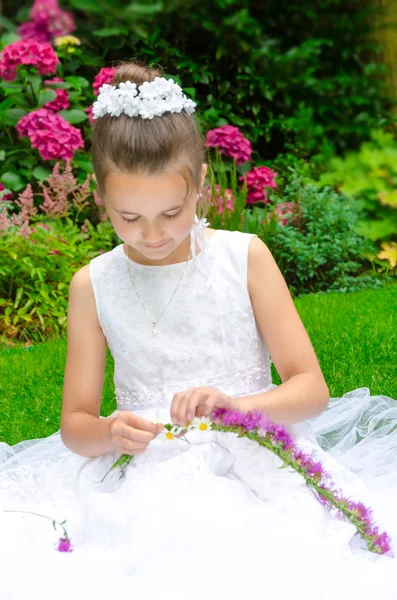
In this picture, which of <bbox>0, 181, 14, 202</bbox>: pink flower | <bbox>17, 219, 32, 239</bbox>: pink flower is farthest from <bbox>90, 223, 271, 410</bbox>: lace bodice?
<bbox>0, 181, 14, 202</bbox>: pink flower

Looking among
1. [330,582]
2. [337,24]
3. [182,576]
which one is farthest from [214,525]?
[337,24]

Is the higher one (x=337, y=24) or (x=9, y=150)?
(x=337, y=24)

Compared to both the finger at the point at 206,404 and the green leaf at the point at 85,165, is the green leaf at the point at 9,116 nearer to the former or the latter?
the green leaf at the point at 85,165

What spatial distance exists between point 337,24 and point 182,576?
20.6ft

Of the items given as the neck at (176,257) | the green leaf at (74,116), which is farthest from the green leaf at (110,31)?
the neck at (176,257)

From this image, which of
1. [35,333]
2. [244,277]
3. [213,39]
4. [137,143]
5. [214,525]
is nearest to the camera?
[214,525]

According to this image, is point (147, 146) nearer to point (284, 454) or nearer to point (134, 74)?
point (134, 74)

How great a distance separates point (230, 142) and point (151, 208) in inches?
173

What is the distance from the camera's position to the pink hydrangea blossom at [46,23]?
6.38m

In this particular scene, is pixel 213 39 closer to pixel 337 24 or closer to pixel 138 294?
pixel 337 24

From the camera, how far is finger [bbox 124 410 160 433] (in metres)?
1.75

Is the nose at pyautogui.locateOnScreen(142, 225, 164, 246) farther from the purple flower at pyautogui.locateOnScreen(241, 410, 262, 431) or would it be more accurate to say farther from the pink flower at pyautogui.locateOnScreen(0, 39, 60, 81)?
the pink flower at pyautogui.locateOnScreen(0, 39, 60, 81)

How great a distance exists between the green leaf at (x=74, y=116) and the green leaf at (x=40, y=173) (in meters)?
0.37

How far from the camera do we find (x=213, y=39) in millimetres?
6883
